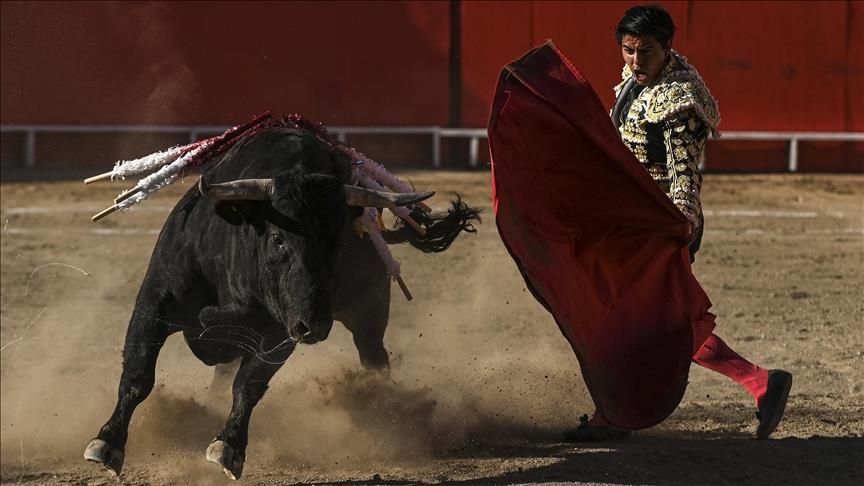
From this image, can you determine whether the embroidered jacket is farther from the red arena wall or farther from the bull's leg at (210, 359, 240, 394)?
the red arena wall

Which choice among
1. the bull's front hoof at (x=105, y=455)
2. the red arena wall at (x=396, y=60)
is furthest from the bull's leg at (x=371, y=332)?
the red arena wall at (x=396, y=60)

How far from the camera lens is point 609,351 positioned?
3.71 m

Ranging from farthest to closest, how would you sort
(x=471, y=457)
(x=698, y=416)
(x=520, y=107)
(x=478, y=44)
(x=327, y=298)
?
1. (x=478, y=44)
2. (x=698, y=416)
3. (x=471, y=457)
4. (x=520, y=107)
5. (x=327, y=298)

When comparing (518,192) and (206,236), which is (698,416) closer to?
(518,192)

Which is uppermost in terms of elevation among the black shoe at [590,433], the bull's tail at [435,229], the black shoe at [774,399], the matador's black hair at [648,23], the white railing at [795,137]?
the matador's black hair at [648,23]

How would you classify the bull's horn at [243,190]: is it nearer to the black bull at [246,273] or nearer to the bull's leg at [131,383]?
the black bull at [246,273]

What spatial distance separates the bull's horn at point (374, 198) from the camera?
12.3ft

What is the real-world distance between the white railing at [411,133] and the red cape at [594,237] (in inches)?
275

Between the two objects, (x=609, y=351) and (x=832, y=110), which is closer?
(x=609, y=351)

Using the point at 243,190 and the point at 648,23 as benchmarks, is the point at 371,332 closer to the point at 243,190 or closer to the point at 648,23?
the point at 243,190

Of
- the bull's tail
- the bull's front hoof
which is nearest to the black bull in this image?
the bull's front hoof

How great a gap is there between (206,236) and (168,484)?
699mm

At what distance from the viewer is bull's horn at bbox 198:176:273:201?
11.8 ft

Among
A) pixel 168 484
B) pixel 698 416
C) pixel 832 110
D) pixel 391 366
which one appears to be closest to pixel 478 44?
pixel 832 110
